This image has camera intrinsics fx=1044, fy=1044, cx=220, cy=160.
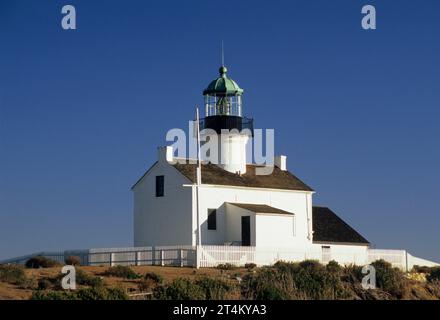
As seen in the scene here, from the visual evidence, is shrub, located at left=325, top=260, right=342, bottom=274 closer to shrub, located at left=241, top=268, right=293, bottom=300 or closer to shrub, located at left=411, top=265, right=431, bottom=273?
shrub, located at left=241, top=268, right=293, bottom=300

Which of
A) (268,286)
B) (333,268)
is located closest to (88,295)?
(268,286)

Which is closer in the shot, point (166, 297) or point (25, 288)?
point (166, 297)

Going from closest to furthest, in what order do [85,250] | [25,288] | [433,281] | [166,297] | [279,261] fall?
[166,297] < [25,288] < [433,281] < [279,261] < [85,250]

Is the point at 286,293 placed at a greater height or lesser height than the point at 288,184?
lesser

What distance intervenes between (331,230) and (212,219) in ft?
27.4

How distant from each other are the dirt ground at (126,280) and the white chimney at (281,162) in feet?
41.3

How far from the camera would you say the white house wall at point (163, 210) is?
46.4 meters

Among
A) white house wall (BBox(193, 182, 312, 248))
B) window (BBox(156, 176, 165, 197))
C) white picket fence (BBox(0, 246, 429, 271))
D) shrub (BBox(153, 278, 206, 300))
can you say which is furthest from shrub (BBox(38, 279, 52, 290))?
window (BBox(156, 176, 165, 197))

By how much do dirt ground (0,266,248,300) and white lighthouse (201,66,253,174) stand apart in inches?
387

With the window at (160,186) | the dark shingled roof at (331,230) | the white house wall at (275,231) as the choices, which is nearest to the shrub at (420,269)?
the dark shingled roof at (331,230)

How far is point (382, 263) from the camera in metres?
44.8

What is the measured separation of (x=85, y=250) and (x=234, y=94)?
10601 millimetres
